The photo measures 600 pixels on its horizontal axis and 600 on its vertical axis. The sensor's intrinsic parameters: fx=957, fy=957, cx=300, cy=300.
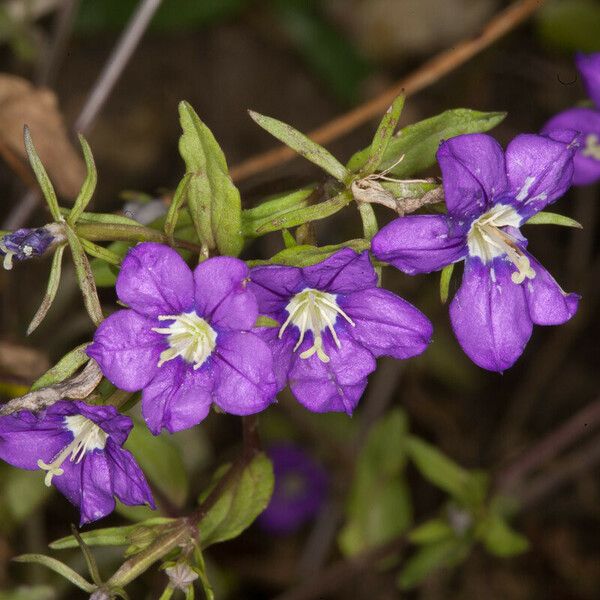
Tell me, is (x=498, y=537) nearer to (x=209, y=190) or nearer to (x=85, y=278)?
(x=209, y=190)

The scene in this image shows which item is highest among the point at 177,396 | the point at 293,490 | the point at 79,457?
the point at 177,396

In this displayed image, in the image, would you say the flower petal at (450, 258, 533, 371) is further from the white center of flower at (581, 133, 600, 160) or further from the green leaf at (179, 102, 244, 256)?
the white center of flower at (581, 133, 600, 160)

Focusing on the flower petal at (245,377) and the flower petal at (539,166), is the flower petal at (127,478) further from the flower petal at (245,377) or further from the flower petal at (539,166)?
the flower petal at (539,166)

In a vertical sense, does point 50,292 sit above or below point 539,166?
below

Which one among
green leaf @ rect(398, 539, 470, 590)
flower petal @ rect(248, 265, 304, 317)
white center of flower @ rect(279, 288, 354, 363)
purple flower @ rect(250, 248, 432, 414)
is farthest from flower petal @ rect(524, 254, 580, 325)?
green leaf @ rect(398, 539, 470, 590)

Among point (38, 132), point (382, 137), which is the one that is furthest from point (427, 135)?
point (38, 132)

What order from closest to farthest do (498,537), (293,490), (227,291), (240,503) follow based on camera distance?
(227,291) → (240,503) → (498,537) → (293,490)

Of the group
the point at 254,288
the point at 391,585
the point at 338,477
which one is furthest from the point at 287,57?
the point at 254,288
